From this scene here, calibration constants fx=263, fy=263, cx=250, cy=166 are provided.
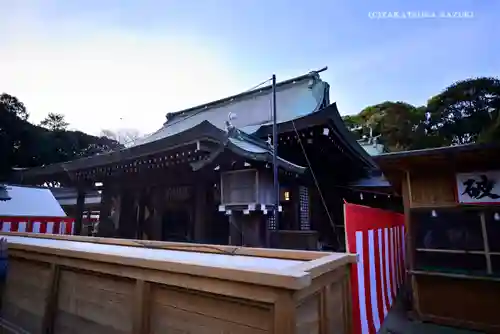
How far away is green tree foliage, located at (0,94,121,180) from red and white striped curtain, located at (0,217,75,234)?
12185 mm

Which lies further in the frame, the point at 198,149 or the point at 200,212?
the point at 200,212

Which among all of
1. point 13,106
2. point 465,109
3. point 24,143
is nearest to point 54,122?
point 13,106

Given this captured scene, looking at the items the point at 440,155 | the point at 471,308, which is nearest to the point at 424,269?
the point at 471,308

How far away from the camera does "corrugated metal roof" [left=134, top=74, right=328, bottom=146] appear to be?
9.43 metres

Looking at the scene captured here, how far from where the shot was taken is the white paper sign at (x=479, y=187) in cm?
343

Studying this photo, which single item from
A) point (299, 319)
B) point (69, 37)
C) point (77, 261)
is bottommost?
point (299, 319)

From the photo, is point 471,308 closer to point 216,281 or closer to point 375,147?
point 216,281

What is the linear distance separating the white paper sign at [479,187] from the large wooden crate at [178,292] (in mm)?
3023

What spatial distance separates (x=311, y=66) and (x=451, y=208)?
8.34 metres

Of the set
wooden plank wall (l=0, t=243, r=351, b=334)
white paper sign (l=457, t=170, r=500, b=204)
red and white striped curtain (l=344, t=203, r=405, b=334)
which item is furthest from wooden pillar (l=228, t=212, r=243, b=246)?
wooden plank wall (l=0, t=243, r=351, b=334)

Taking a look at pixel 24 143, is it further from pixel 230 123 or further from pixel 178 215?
pixel 230 123

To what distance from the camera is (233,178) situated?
230 inches

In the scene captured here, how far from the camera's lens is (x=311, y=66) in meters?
10.6

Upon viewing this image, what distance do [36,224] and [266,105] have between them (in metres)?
8.21
